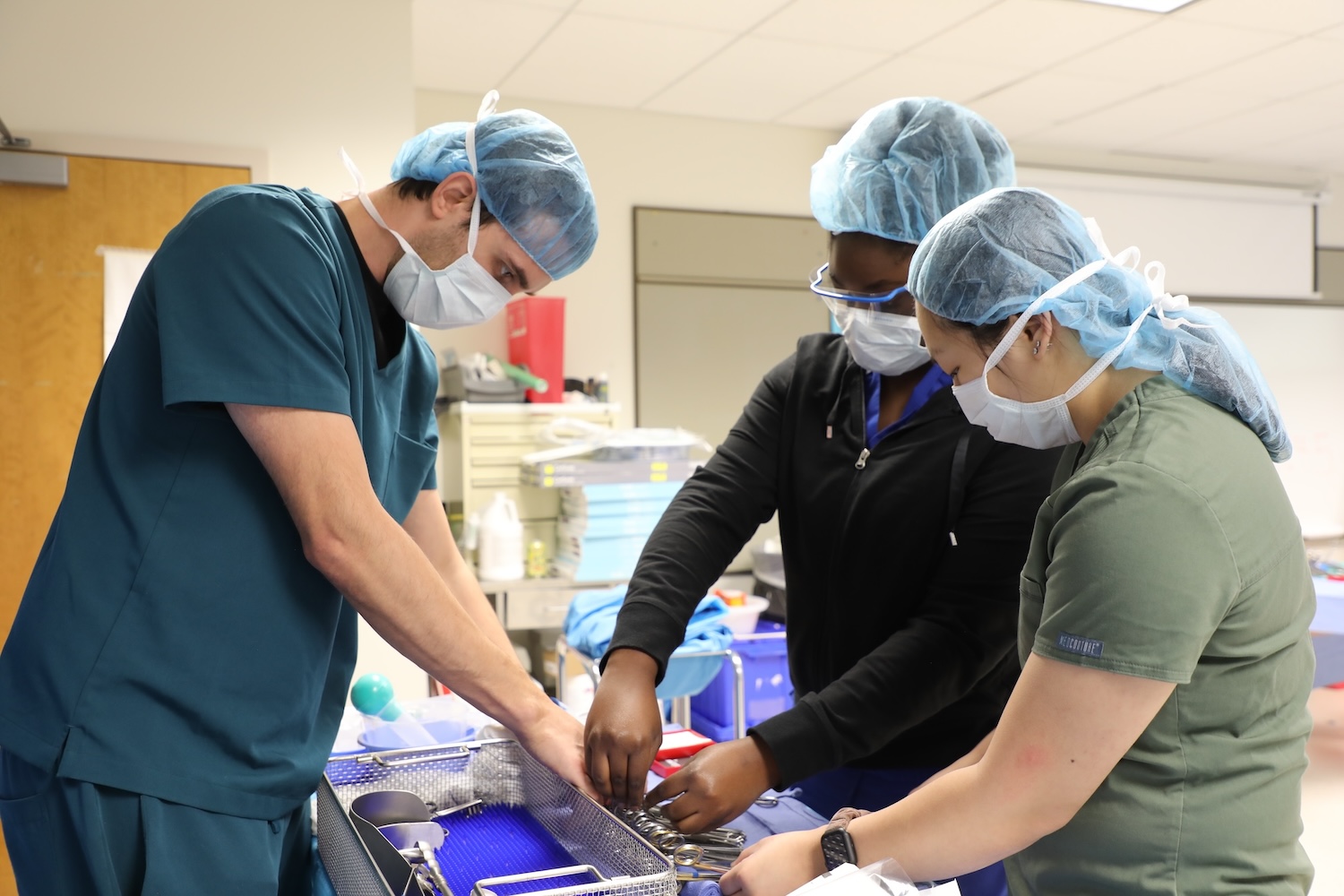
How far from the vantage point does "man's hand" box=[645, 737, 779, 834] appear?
1187 millimetres

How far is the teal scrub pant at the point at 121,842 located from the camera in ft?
3.36

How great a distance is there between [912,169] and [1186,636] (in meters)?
0.79

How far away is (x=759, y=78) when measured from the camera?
13.7 ft

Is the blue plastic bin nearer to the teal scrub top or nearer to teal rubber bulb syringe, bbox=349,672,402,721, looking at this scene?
teal rubber bulb syringe, bbox=349,672,402,721

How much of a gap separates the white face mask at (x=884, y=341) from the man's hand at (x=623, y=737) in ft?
1.78

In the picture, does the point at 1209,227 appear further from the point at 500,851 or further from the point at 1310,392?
the point at 500,851

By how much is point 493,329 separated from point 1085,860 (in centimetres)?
384

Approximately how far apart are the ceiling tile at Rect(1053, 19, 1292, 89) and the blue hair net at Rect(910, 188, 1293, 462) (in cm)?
307

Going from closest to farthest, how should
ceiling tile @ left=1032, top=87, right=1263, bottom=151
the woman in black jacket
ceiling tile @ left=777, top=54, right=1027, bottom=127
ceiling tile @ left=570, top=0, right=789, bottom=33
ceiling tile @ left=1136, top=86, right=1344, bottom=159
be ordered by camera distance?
the woman in black jacket
ceiling tile @ left=570, top=0, right=789, bottom=33
ceiling tile @ left=777, top=54, right=1027, bottom=127
ceiling tile @ left=1032, top=87, right=1263, bottom=151
ceiling tile @ left=1136, top=86, right=1344, bottom=159

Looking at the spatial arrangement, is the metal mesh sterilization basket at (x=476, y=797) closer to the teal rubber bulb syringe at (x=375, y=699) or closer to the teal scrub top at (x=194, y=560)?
the teal scrub top at (x=194, y=560)

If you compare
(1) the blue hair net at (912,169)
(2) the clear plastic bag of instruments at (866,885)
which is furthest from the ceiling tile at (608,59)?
(2) the clear plastic bag of instruments at (866,885)

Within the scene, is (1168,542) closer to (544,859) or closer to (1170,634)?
(1170,634)

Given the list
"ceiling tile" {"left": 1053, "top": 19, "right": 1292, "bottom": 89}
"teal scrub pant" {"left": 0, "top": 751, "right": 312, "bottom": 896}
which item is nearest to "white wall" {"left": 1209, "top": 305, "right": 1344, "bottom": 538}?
"ceiling tile" {"left": 1053, "top": 19, "right": 1292, "bottom": 89}

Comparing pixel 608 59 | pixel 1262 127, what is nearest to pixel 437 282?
pixel 608 59
